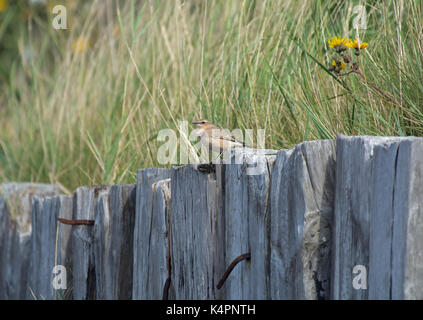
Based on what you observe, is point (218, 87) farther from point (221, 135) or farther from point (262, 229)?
point (262, 229)

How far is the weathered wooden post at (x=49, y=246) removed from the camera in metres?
4.36

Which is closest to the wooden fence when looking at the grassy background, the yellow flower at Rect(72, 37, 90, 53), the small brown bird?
the small brown bird

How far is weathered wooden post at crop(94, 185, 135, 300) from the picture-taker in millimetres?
3830

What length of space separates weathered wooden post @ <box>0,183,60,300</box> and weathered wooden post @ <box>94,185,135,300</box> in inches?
58.5

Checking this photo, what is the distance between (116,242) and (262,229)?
152cm

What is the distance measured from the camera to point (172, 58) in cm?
482

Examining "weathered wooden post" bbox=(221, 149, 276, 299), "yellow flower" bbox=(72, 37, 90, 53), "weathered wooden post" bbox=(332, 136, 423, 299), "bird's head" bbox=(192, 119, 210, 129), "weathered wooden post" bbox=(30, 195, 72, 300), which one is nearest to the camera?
"weathered wooden post" bbox=(332, 136, 423, 299)

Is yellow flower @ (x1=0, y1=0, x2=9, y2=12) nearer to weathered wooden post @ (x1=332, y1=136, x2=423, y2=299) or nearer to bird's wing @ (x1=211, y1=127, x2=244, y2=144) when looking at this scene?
bird's wing @ (x1=211, y1=127, x2=244, y2=144)

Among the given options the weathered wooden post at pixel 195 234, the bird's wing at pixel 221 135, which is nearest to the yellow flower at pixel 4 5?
the bird's wing at pixel 221 135

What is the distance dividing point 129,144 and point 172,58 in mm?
804

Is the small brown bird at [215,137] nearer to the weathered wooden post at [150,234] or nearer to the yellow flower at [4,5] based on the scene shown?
the weathered wooden post at [150,234]

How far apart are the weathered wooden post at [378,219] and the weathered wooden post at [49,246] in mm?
2619

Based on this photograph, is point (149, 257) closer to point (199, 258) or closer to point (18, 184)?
point (199, 258)

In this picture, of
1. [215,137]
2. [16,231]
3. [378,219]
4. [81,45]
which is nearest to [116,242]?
[215,137]
